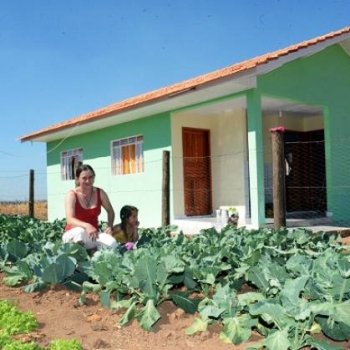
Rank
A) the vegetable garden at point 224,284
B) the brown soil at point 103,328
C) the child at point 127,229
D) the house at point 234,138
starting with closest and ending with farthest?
the vegetable garden at point 224,284 → the brown soil at point 103,328 → the child at point 127,229 → the house at point 234,138

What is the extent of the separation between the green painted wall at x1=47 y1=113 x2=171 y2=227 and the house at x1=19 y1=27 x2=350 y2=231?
0.03 m

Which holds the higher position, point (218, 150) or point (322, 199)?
point (218, 150)

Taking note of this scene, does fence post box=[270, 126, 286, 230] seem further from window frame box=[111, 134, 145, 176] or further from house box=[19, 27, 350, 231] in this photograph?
window frame box=[111, 134, 145, 176]

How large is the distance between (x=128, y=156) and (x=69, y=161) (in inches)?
137

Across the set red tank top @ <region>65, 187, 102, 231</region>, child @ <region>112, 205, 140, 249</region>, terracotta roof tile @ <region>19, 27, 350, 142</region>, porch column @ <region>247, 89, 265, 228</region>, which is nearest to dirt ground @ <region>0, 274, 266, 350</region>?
red tank top @ <region>65, 187, 102, 231</region>

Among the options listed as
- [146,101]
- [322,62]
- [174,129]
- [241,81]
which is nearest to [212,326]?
[241,81]

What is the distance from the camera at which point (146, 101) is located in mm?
10008

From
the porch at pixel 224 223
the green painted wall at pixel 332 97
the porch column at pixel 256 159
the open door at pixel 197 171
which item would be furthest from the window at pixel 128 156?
the green painted wall at pixel 332 97

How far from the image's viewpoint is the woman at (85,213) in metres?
4.95

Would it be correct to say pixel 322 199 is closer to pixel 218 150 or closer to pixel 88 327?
pixel 218 150

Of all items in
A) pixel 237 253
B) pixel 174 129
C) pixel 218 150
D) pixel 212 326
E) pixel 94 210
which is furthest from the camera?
pixel 218 150

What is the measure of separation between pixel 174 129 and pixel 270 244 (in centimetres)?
656

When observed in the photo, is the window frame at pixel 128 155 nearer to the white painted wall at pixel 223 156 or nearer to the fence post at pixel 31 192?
the white painted wall at pixel 223 156

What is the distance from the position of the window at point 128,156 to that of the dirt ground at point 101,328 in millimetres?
8525
